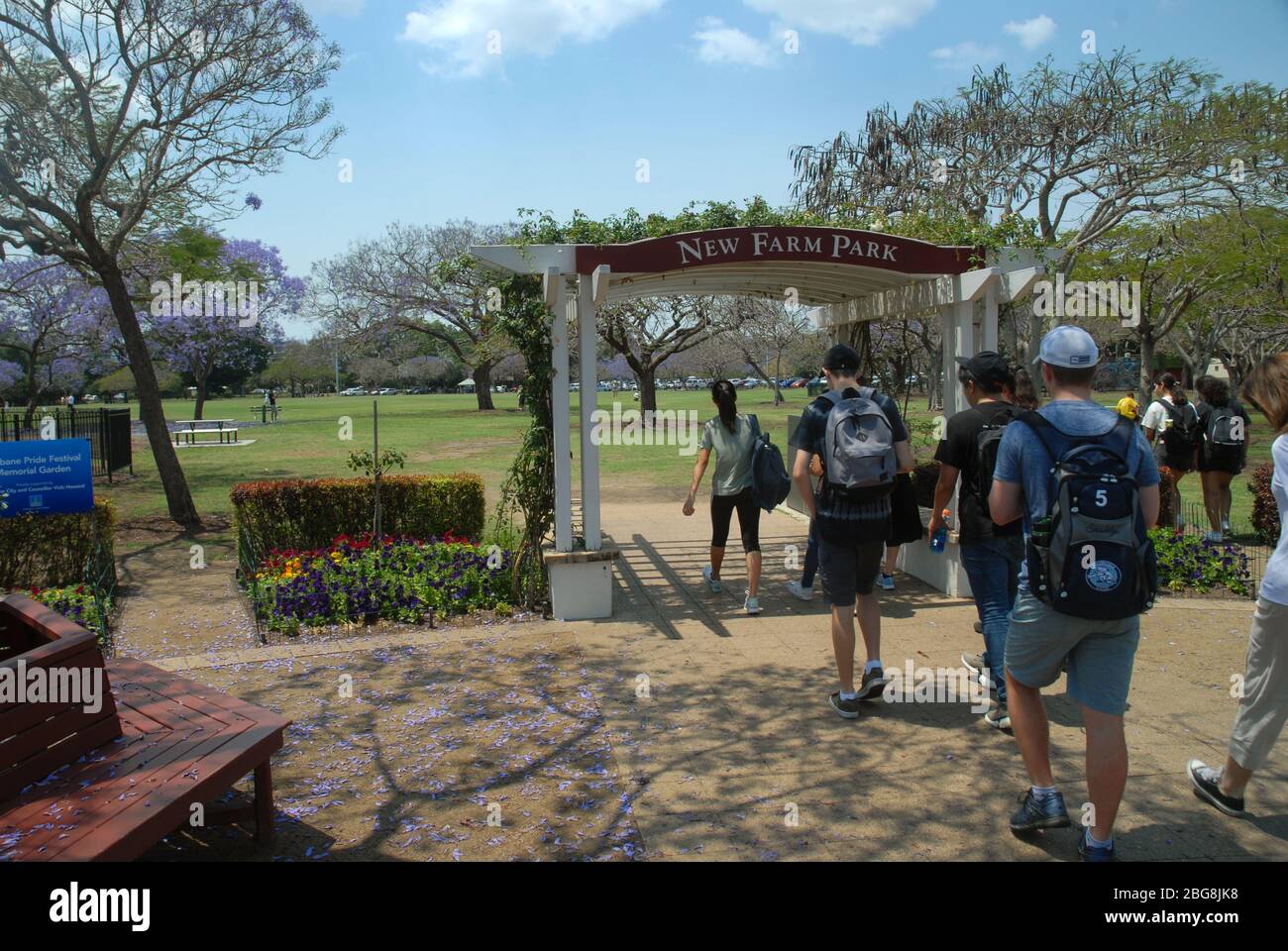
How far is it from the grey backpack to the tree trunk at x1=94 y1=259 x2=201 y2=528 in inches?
364

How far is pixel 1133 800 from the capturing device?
374 centimetres

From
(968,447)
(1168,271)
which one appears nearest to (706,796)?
(968,447)

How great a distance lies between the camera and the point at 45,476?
763cm

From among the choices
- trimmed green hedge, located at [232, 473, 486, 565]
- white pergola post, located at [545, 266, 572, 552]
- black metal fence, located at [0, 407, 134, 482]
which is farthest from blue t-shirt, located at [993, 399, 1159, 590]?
black metal fence, located at [0, 407, 134, 482]

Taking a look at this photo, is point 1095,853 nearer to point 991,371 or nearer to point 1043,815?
point 1043,815

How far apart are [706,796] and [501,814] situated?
0.84m

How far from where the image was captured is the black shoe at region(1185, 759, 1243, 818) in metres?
3.61

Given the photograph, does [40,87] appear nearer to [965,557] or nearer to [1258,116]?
[965,557]

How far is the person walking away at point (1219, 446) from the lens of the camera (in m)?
9.10

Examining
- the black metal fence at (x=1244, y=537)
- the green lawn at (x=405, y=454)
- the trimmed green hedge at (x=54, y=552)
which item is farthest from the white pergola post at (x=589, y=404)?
the green lawn at (x=405, y=454)

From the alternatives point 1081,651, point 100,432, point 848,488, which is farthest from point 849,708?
point 100,432

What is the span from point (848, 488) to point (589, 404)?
244 centimetres

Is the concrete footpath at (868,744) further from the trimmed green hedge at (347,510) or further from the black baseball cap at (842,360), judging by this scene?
the trimmed green hedge at (347,510)
